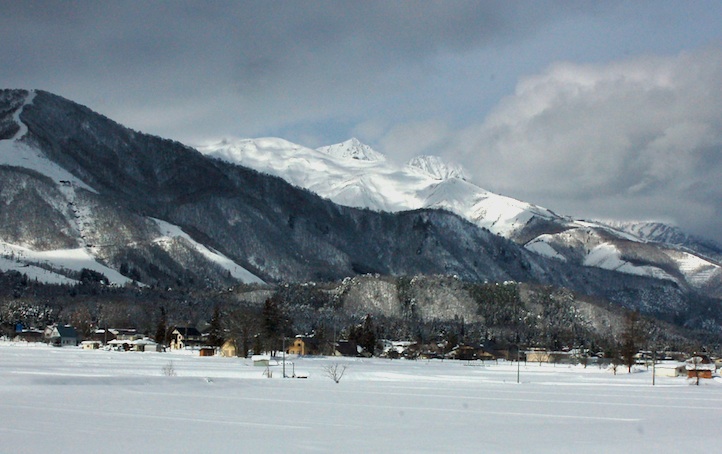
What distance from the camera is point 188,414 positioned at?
42.4m

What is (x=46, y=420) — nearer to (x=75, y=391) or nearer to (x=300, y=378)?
(x=75, y=391)

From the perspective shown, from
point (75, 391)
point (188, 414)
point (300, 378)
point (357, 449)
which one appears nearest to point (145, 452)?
point (357, 449)

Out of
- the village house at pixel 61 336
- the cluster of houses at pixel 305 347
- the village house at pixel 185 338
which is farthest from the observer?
the village house at pixel 185 338

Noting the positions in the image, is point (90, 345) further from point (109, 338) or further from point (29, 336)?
point (29, 336)

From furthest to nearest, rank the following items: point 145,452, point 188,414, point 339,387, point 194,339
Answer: point 194,339
point 339,387
point 188,414
point 145,452

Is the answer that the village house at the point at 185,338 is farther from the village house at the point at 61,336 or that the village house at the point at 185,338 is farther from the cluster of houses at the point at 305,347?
the village house at the point at 61,336

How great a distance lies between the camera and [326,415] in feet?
143

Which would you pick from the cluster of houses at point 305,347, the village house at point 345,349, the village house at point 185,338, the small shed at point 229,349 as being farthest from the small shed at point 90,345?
the village house at point 345,349

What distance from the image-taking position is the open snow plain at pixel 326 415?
33.9 m

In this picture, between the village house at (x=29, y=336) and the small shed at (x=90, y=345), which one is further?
the village house at (x=29, y=336)

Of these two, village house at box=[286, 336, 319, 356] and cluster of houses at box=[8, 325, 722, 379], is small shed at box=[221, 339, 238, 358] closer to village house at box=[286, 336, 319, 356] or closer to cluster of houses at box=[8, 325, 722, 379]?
cluster of houses at box=[8, 325, 722, 379]

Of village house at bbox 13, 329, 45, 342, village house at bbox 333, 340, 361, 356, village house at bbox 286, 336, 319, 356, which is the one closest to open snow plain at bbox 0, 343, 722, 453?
village house at bbox 286, 336, 319, 356

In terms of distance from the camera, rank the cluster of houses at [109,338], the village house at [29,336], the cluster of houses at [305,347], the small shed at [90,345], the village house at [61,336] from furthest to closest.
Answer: the village house at [29,336], the village house at [61,336], the small shed at [90,345], the cluster of houses at [109,338], the cluster of houses at [305,347]

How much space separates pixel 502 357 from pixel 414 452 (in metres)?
145
